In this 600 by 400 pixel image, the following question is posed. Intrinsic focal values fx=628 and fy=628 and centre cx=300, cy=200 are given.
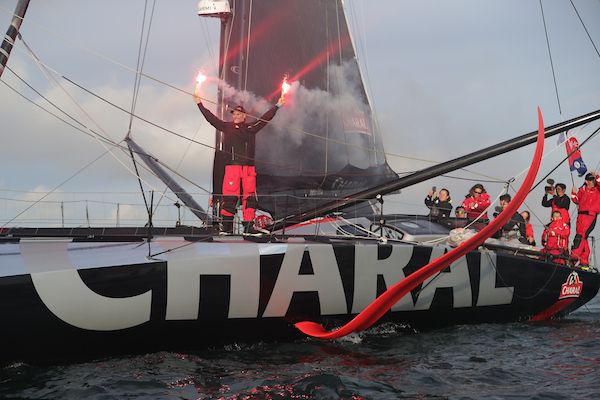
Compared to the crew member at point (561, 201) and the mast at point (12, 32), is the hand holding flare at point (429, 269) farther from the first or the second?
the crew member at point (561, 201)

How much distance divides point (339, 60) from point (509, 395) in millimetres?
5948

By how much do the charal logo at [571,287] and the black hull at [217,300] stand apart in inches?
48.6

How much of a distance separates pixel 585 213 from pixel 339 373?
6099mm

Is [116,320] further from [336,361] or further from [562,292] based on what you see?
[562,292]

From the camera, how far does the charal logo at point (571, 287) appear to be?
736 cm

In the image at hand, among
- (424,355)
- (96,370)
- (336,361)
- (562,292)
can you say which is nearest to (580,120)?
(562,292)

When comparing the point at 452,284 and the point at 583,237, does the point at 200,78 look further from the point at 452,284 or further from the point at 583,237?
the point at 583,237

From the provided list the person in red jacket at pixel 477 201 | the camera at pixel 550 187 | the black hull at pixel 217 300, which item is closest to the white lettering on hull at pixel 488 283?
the black hull at pixel 217 300

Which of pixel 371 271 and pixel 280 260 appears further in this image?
pixel 371 271

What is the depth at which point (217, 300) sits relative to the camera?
4645mm

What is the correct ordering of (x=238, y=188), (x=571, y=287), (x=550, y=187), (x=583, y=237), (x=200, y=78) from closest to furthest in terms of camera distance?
(x=238, y=188), (x=200, y=78), (x=571, y=287), (x=583, y=237), (x=550, y=187)

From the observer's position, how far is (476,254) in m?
6.15

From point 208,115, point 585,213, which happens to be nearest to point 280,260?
point 208,115

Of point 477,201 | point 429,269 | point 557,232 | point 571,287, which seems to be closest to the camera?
point 429,269
